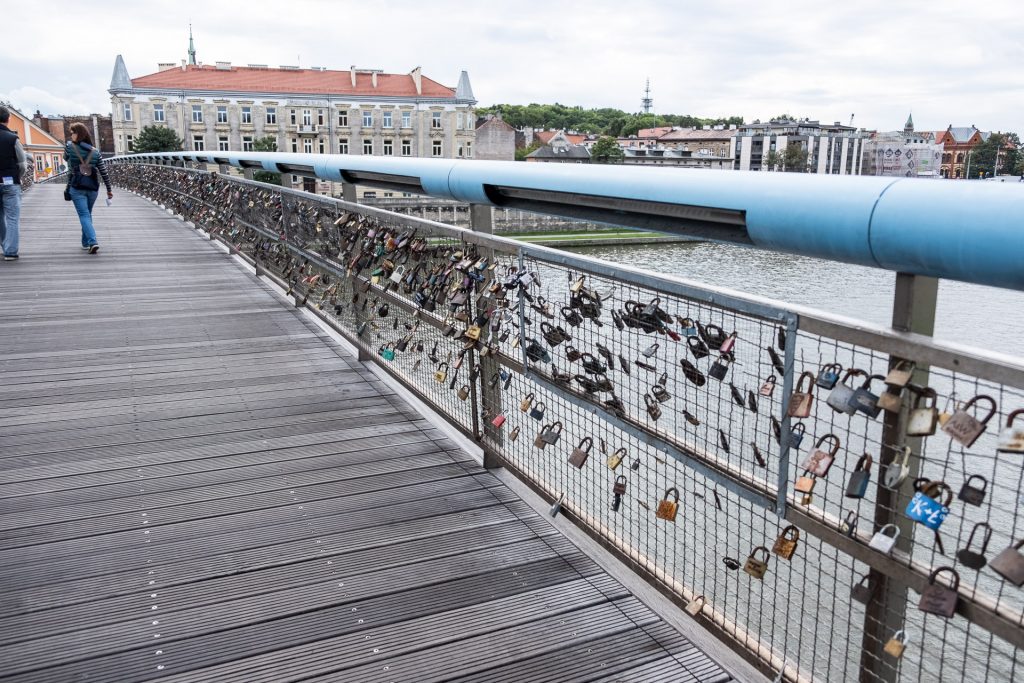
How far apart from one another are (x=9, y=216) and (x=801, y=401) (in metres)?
9.14

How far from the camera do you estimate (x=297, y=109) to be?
74812mm

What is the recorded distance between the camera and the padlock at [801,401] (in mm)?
1583

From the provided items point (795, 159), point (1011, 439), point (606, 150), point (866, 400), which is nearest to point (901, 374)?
point (866, 400)

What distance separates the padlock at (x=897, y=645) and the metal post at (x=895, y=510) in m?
0.05

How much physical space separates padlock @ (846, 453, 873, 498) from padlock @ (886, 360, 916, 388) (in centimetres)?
16

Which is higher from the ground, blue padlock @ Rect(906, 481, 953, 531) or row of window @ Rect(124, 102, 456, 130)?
row of window @ Rect(124, 102, 456, 130)

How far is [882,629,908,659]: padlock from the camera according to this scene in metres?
1.49

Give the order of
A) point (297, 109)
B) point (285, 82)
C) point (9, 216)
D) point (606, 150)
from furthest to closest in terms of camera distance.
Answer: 1. point (606, 150)
2. point (285, 82)
3. point (297, 109)
4. point (9, 216)

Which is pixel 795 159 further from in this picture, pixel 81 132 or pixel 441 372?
pixel 441 372

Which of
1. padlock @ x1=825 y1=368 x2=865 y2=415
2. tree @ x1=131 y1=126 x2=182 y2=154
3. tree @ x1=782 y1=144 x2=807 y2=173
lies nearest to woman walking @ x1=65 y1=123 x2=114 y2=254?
padlock @ x1=825 y1=368 x2=865 y2=415

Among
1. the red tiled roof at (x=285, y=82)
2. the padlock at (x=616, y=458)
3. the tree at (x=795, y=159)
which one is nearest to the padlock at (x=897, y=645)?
the padlock at (x=616, y=458)

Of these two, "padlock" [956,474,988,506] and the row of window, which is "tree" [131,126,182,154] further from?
"padlock" [956,474,988,506]

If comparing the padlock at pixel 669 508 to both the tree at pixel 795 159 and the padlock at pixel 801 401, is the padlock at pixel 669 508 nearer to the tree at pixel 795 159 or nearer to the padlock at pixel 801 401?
the padlock at pixel 801 401

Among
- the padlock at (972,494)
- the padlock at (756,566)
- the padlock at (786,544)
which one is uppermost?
the padlock at (972,494)
